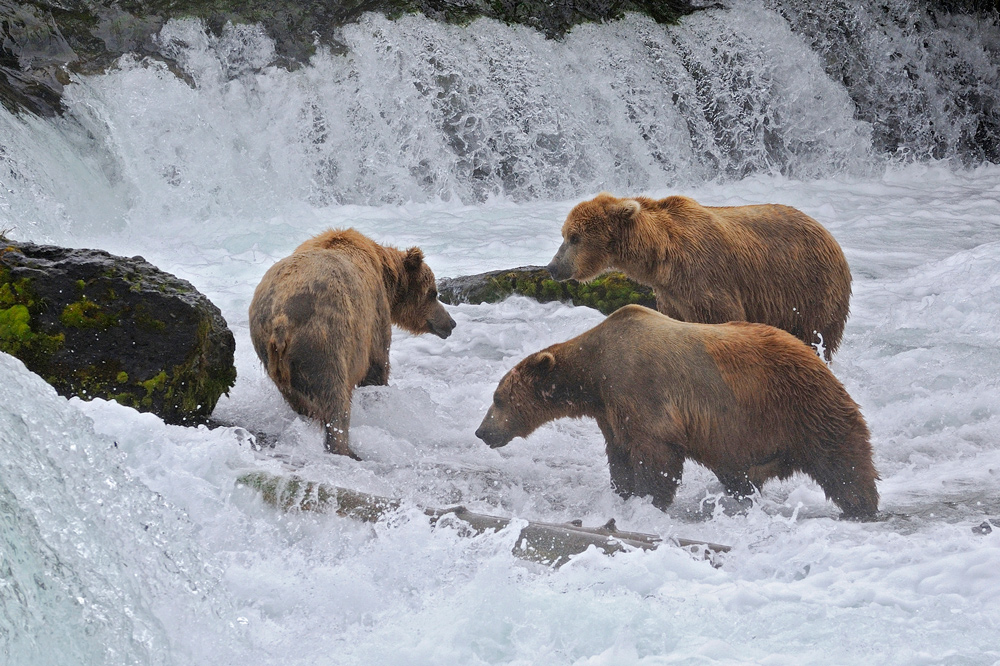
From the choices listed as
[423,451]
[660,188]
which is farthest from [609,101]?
[423,451]

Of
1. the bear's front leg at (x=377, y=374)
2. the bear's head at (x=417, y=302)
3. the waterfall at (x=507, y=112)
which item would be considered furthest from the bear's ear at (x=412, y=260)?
the waterfall at (x=507, y=112)

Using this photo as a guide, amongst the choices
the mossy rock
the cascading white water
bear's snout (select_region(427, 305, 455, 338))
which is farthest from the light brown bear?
the cascading white water

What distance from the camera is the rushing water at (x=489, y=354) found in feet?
12.4

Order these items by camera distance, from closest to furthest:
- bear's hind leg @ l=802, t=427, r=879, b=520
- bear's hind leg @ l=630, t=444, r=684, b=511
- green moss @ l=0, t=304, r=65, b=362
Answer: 1. bear's hind leg @ l=802, t=427, r=879, b=520
2. bear's hind leg @ l=630, t=444, r=684, b=511
3. green moss @ l=0, t=304, r=65, b=362

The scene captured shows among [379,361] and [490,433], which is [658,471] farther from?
[379,361]

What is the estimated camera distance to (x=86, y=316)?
6.21m

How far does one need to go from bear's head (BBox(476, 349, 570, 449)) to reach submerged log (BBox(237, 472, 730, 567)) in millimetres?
1140

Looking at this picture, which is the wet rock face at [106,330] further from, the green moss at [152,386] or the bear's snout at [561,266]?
the bear's snout at [561,266]

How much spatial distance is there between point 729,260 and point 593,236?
3.18 ft

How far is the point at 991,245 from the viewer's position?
11531 mm

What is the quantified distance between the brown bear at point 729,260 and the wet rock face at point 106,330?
2816 millimetres

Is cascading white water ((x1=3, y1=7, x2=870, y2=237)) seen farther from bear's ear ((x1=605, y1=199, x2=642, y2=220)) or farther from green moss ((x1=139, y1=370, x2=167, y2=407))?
bear's ear ((x1=605, y1=199, x2=642, y2=220))

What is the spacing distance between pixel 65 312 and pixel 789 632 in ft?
14.9

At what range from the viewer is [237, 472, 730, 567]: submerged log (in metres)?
4.27
